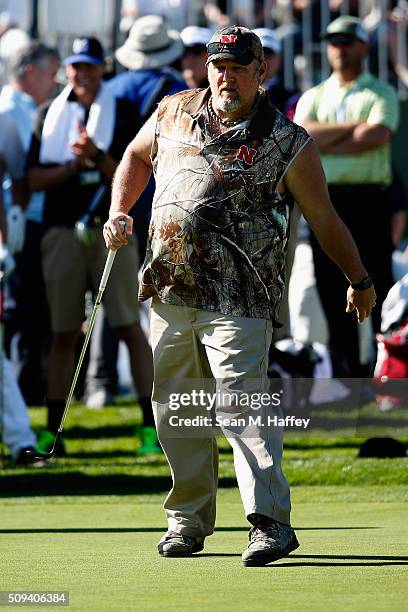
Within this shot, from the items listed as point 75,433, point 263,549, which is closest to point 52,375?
point 75,433

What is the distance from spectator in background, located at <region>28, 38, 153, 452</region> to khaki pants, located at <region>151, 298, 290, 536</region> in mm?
3764

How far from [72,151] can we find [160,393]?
13.1 ft

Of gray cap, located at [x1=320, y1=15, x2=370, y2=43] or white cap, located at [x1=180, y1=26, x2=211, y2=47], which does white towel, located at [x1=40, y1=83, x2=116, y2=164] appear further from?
gray cap, located at [x1=320, y1=15, x2=370, y2=43]

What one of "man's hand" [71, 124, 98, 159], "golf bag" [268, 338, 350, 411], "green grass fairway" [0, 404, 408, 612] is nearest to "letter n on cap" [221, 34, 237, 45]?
"green grass fairway" [0, 404, 408, 612]

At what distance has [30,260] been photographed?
12.3 metres

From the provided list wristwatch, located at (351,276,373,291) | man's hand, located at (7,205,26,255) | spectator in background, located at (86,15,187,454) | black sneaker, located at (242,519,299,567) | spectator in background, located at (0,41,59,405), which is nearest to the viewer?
black sneaker, located at (242,519,299,567)

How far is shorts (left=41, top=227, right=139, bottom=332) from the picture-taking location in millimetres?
9844

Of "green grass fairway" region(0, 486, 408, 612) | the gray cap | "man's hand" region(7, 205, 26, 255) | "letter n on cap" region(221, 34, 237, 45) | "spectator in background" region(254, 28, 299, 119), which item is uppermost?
"letter n on cap" region(221, 34, 237, 45)

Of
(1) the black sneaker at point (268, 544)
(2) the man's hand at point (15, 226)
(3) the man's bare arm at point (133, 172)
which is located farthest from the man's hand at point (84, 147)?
(1) the black sneaker at point (268, 544)

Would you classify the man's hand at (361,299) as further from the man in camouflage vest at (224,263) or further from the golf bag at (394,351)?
the golf bag at (394,351)

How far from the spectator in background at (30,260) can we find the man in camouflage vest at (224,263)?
5180 mm

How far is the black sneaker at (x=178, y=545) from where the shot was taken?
19.4 ft

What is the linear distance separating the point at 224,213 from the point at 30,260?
659 centimetres
